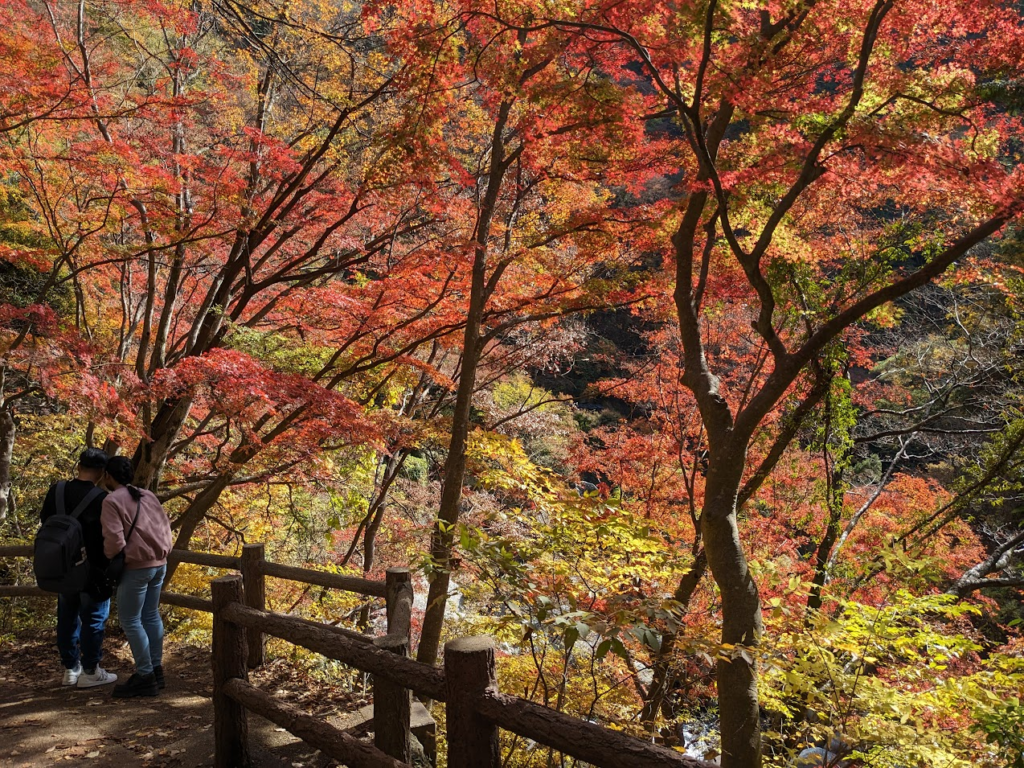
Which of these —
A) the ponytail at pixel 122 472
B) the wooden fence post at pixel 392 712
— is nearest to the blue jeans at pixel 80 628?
the ponytail at pixel 122 472

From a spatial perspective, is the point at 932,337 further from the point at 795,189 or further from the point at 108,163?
the point at 108,163

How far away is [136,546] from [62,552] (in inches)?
17.1

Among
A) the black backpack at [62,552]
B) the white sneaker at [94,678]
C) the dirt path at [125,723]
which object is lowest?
the dirt path at [125,723]

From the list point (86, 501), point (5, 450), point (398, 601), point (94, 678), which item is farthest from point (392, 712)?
point (5, 450)

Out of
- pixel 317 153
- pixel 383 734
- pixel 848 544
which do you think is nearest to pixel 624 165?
pixel 317 153

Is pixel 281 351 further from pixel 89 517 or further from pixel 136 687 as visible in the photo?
pixel 136 687

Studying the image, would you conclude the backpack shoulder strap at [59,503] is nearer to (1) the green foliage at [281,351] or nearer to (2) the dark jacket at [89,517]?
(2) the dark jacket at [89,517]

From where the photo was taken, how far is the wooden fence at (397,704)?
2.07 m

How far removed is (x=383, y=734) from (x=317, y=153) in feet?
19.0

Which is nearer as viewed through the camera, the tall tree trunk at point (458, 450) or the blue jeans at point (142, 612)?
the blue jeans at point (142, 612)

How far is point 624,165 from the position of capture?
22.6 feet

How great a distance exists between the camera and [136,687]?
4422 millimetres

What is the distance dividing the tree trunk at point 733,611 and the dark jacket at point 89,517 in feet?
14.1

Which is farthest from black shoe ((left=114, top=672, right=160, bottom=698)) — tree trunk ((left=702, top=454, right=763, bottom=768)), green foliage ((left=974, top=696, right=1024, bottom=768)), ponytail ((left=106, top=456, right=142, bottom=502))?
green foliage ((left=974, top=696, right=1024, bottom=768))
